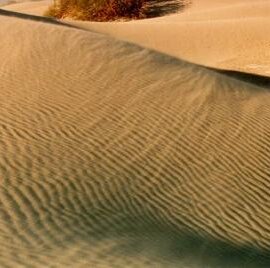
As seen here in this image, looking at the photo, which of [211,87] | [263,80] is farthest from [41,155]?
[263,80]

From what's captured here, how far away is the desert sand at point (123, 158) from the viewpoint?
6.06 m

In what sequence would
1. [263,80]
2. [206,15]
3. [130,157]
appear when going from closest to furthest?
[130,157], [263,80], [206,15]

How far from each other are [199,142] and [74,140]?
179 cm

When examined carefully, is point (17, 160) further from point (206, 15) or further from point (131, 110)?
point (206, 15)

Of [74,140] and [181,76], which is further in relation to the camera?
[181,76]

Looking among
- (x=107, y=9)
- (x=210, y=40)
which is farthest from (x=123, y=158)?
(x=107, y=9)

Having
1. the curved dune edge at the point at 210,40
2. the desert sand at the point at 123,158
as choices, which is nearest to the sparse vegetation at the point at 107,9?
the curved dune edge at the point at 210,40

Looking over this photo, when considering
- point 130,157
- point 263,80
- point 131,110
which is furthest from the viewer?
point 263,80

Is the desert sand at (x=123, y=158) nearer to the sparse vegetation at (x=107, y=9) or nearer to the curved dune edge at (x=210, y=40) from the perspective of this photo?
the curved dune edge at (x=210, y=40)

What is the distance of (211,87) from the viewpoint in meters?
12.0

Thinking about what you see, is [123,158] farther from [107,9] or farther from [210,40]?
[107,9]

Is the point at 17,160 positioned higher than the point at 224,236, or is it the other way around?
the point at 17,160

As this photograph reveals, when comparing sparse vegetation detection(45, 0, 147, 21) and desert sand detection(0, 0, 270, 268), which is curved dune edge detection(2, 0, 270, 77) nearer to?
desert sand detection(0, 0, 270, 268)

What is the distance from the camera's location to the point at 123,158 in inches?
331
